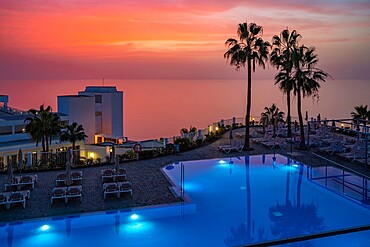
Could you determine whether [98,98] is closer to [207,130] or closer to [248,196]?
[207,130]

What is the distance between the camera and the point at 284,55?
65.2 feet

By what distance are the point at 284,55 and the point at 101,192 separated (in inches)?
509

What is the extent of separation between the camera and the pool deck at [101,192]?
10617 mm

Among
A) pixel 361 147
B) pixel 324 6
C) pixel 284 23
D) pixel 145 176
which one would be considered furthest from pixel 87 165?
pixel 284 23

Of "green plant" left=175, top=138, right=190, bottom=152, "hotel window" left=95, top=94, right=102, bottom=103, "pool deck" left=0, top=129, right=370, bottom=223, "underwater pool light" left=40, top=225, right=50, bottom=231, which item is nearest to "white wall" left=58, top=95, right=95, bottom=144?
"hotel window" left=95, top=94, right=102, bottom=103

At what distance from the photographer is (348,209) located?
36.5ft

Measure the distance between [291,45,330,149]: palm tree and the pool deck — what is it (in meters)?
3.29

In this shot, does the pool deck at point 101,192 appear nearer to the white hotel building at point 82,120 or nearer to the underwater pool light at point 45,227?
the underwater pool light at point 45,227

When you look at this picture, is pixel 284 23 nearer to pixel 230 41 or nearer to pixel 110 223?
pixel 230 41

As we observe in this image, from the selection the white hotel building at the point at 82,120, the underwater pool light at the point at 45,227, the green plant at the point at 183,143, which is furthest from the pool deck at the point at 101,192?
the white hotel building at the point at 82,120

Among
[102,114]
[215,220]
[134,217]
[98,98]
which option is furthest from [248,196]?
[102,114]

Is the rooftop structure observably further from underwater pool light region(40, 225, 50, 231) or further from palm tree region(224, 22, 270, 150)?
underwater pool light region(40, 225, 50, 231)

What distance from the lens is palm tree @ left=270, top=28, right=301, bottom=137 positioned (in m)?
19.2

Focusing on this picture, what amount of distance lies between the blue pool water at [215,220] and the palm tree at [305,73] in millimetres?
5796
